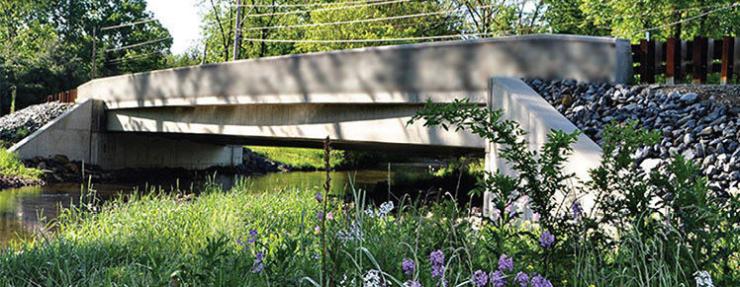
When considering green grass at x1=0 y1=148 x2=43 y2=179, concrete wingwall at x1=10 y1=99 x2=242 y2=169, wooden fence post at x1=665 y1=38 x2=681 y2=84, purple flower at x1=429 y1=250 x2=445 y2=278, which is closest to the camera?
purple flower at x1=429 y1=250 x2=445 y2=278

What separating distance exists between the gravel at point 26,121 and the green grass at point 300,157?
7.23 metres

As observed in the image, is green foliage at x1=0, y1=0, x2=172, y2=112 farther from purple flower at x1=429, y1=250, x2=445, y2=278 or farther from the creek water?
purple flower at x1=429, y1=250, x2=445, y2=278

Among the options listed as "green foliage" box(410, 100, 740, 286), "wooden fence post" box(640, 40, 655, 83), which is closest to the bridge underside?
"wooden fence post" box(640, 40, 655, 83)

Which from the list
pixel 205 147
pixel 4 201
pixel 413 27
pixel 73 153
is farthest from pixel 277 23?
pixel 4 201

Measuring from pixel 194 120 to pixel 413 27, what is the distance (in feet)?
56.6

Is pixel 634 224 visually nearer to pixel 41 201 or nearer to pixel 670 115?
pixel 670 115

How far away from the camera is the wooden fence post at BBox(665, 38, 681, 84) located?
30.1ft

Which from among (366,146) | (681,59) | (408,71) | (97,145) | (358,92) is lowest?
(97,145)

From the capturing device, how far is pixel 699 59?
30.2 ft

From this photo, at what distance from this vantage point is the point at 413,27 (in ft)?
105

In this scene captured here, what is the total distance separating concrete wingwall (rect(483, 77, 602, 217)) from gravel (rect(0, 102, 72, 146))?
16015 millimetres

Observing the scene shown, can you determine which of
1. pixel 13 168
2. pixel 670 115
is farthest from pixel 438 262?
pixel 13 168

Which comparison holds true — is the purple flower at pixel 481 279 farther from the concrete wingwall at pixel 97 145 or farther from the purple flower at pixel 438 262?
the concrete wingwall at pixel 97 145

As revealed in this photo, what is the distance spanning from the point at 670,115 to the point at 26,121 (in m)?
19.4
